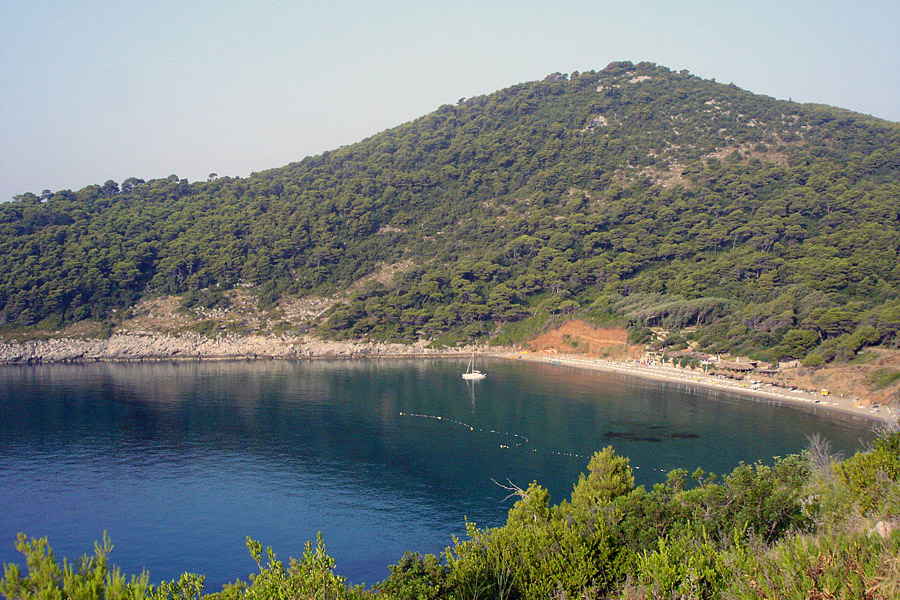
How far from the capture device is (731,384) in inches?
1941

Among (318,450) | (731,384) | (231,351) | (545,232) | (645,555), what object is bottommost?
(318,450)

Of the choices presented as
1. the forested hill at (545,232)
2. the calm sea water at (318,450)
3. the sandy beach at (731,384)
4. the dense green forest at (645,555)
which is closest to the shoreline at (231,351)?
the sandy beach at (731,384)

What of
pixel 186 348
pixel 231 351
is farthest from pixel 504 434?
pixel 186 348

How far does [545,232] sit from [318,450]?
54624mm

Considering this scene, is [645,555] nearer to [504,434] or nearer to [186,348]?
[504,434]

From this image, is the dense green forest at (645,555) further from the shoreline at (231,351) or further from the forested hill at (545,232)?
the shoreline at (231,351)

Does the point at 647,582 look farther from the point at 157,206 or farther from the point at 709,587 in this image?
the point at 157,206

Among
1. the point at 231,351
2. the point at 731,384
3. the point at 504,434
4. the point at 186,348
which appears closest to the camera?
the point at 504,434

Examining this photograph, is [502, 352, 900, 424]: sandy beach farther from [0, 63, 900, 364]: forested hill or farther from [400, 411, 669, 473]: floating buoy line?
[400, 411, 669, 473]: floating buoy line

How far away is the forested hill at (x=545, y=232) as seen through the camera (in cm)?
6053

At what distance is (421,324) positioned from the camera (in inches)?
2896

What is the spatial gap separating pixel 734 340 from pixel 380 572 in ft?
147

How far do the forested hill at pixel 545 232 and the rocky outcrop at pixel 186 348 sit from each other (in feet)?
A: 9.44

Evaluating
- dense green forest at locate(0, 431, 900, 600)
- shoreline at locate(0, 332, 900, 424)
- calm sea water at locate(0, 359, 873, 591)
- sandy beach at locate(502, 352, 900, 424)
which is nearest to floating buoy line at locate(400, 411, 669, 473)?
calm sea water at locate(0, 359, 873, 591)
